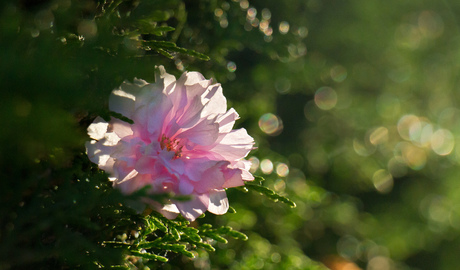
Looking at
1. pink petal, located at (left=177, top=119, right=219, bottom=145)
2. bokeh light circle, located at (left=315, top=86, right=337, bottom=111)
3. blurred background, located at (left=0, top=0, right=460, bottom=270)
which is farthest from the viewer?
bokeh light circle, located at (left=315, top=86, right=337, bottom=111)

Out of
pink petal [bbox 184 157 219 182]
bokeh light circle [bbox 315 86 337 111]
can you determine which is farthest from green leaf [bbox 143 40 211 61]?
bokeh light circle [bbox 315 86 337 111]

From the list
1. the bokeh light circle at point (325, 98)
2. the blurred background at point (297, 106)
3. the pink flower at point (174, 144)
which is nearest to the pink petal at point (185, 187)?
the pink flower at point (174, 144)

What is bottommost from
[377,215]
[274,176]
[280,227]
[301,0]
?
[377,215]

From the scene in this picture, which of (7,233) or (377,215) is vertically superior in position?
(7,233)

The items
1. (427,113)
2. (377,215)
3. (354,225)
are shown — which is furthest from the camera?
(427,113)

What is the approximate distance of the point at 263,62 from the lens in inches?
53.8

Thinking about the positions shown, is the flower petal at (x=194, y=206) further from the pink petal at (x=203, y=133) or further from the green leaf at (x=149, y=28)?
the green leaf at (x=149, y=28)

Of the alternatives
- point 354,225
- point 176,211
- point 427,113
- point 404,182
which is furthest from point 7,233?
point 427,113

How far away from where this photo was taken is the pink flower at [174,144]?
1.40ft

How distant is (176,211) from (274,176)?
1.99 ft

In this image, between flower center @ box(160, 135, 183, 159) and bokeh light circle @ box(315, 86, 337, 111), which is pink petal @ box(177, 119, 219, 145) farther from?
bokeh light circle @ box(315, 86, 337, 111)

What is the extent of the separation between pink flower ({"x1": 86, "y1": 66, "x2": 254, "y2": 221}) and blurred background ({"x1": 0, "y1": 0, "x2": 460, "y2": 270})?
3 centimetres

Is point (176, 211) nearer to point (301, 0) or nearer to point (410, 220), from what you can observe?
point (301, 0)

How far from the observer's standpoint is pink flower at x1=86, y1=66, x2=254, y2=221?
1.40 ft
